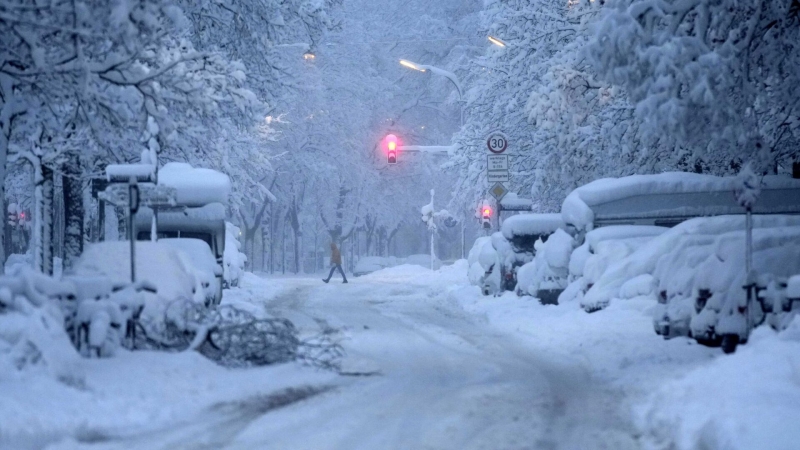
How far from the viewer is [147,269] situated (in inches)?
580

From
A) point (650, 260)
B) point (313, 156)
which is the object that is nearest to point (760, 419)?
point (650, 260)

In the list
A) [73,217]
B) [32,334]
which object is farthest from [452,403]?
[73,217]

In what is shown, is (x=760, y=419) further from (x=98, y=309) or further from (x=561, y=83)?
(x=561, y=83)

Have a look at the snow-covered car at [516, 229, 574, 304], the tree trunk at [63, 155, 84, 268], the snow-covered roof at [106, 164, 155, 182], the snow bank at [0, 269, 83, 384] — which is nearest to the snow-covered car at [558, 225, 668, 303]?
the snow-covered car at [516, 229, 574, 304]

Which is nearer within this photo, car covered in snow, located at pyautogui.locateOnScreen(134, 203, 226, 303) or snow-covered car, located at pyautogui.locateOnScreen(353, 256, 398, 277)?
car covered in snow, located at pyautogui.locateOnScreen(134, 203, 226, 303)

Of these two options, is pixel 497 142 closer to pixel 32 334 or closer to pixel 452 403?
pixel 452 403

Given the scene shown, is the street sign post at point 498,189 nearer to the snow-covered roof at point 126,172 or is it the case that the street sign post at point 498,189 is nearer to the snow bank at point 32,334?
the snow-covered roof at point 126,172

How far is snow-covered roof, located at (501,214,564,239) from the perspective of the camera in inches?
976

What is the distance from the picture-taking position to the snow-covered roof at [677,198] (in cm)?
2100

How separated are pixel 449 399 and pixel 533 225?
14.4 metres

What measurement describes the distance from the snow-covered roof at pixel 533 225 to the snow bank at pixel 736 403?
41.9 feet

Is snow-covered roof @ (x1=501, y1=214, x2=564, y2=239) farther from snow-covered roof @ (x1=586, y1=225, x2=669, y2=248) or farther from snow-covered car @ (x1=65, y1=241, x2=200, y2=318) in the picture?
snow-covered car @ (x1=65, y1=241, x2=200, y2=318)

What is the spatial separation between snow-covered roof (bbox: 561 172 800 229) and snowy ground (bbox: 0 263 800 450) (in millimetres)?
4964

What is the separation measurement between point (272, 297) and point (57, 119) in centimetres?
1724
